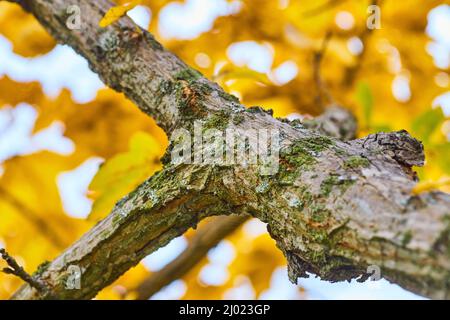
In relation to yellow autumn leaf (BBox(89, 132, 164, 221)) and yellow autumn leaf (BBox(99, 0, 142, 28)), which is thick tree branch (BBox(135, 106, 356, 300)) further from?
yellow autumn leaf (BBox(99, 0, 142, 28))

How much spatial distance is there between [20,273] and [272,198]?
401 mm

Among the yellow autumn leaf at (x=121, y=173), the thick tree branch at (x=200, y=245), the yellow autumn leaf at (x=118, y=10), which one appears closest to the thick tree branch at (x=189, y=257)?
A: the thick tree branch at (x=200, y=245)

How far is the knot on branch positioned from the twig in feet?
1.61

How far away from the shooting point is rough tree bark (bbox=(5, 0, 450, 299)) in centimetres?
49

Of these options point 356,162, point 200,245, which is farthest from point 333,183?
point 200,245

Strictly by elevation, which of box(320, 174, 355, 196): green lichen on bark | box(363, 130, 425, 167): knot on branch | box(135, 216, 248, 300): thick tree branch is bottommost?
box(320, 174, 355, 196): green lichen on bark

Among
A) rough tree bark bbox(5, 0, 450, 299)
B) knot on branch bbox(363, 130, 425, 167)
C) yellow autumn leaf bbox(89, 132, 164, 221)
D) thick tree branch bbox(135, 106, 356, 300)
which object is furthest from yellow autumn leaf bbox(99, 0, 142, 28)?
thick tree branch bbox(135, 106, 356, 300)

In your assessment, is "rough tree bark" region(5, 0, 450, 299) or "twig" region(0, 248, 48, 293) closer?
"rough tree bark" region(5, 0, 450, 299)

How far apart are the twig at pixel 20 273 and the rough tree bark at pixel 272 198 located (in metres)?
0.01

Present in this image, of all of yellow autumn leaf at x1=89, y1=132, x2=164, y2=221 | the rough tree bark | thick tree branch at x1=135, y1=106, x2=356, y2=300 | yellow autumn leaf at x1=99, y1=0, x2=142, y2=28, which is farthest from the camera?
thick tree branch at x1=135, y1=106, x2=356, y2=300

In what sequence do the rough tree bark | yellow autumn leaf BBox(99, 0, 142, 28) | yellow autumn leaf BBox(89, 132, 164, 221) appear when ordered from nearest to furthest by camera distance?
the rough tree bark, yellow autumn leaf BBox(99, 0, 142, 28), yellow autumn leaf BBox(89, 132, 164, 221)

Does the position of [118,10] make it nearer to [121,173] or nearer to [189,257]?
[121,173]

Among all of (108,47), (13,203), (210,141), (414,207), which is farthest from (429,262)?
(13,203)

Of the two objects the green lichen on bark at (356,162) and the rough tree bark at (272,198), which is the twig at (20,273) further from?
the green lichen on bark at (356,162)
